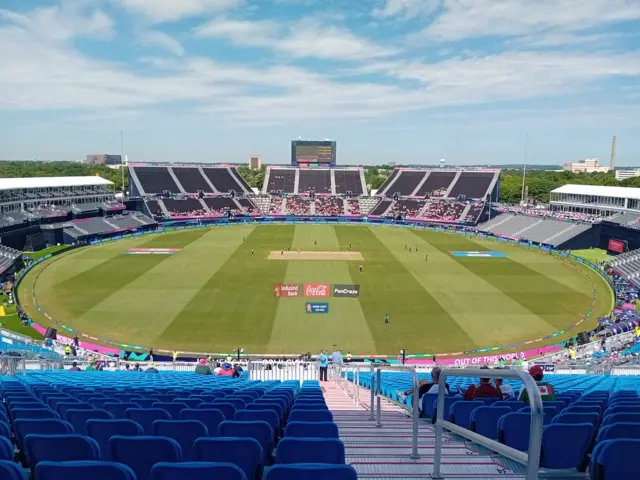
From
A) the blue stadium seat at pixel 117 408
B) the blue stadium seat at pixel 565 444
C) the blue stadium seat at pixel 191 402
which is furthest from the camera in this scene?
the blue stadium seat at pixel 191 402

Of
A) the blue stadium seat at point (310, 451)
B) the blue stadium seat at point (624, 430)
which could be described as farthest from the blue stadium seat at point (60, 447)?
the blue stadium seat at point (624, 430)

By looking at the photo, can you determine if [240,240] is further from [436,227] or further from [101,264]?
[436,227]

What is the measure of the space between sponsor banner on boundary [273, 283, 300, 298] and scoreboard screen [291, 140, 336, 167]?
291ft

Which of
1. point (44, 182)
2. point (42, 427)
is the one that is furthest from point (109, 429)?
point (44, 182)

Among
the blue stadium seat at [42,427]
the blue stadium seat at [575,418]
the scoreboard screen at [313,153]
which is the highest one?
the scoreboard screen at [313,153]

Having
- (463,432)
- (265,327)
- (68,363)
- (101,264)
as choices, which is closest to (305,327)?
(265,327)

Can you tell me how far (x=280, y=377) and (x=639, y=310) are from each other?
1272 inches

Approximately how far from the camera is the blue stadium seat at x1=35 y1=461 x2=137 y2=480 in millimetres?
3150

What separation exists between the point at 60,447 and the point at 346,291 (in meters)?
38.1

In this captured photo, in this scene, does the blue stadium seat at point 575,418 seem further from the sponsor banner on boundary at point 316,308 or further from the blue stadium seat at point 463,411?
the sponsor banner on boundary at point 316,308

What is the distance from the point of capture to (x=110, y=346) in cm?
2933

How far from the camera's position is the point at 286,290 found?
4153 cm

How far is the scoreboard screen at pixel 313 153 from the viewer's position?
128 metres

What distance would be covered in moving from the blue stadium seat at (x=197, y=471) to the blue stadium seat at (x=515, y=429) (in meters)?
3.65
